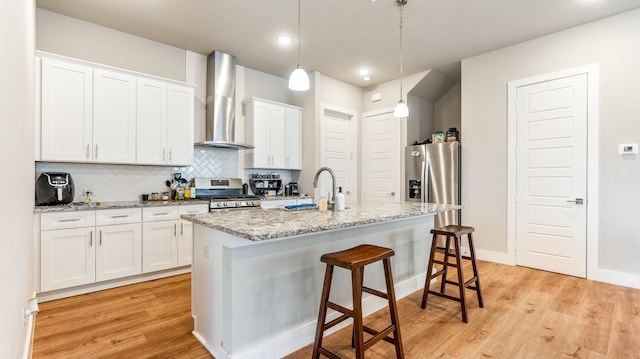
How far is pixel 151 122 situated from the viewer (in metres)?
3.65

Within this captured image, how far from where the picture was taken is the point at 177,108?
3.86m

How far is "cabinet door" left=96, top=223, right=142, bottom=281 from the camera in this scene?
3143 mm

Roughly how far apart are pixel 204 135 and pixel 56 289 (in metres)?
2.39

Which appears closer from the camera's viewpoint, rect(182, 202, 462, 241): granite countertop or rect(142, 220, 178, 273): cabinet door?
rect(182, 202, 462, 241): granite countertop

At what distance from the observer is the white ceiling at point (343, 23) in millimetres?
3164

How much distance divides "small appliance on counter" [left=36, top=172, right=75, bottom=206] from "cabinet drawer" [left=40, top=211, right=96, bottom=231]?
0.91ft

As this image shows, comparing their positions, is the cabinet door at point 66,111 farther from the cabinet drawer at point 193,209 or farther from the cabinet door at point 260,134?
the cabinet door at point 260,134

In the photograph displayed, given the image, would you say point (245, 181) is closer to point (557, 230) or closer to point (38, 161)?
point (38, 161)

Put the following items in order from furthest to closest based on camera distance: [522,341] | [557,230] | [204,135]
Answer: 1. [204,135]
2. [557,230]
3. [522,341]

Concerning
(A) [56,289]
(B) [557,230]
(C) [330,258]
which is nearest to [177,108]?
(A) [56,289]

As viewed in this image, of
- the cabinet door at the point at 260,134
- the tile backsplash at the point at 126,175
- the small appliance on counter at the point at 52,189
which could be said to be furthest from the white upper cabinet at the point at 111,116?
the cabinet door at the point at 260,134

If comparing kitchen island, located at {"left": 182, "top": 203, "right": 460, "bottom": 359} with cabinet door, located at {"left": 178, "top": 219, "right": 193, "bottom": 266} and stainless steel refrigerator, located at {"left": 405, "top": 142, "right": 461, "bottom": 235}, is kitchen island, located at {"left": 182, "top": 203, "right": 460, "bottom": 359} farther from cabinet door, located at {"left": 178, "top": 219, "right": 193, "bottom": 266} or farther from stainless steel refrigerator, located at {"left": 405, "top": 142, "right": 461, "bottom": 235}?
stainless steel refrigerator, located at {"left": 405, "top": 142, "right": 461, "bottom": 235}

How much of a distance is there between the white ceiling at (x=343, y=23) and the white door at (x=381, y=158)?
4.20 feet

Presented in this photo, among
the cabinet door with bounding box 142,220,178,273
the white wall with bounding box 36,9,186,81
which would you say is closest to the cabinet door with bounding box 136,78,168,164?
the white wall with bounding box 36,9,186,81
